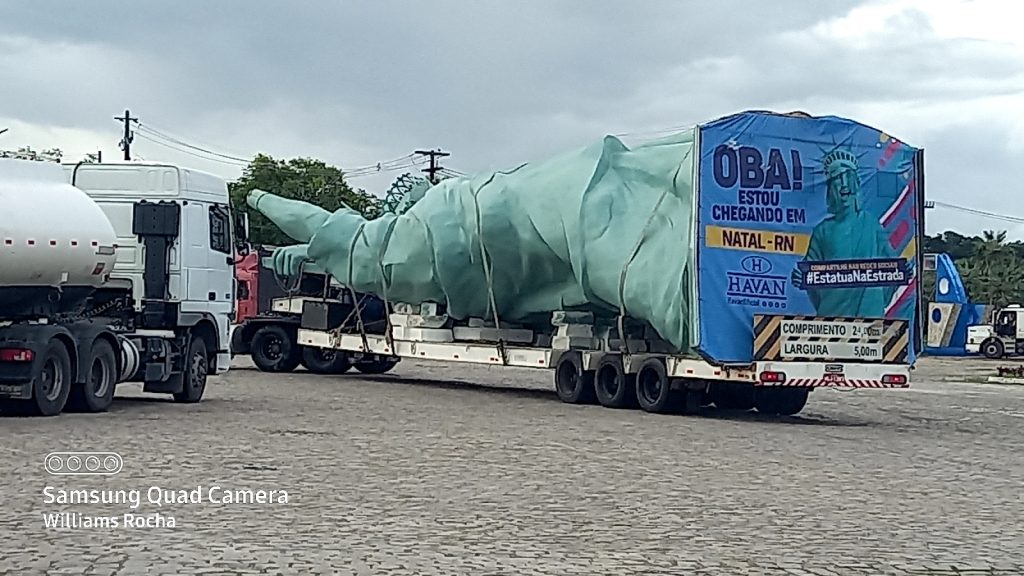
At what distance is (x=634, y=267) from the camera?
22.3 meters

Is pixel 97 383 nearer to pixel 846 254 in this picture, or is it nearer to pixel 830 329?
pixel 830 329

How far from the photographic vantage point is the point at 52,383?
61.0 ft

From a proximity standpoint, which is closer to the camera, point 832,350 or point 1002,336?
point 832,350

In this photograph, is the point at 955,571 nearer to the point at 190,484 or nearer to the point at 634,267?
the point at 190,484

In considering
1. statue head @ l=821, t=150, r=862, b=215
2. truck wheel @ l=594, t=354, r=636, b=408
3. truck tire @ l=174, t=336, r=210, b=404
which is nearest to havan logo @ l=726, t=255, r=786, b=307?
statue head @ l=821, t=150, r=862, b=215

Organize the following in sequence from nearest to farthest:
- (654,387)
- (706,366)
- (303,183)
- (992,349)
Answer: (706,366) < (654,387) < (992,349) < (303,183)

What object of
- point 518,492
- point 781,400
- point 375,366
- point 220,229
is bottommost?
point 518,492

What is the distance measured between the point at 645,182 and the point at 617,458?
25.8ft

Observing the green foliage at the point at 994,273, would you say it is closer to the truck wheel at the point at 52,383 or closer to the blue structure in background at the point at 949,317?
the blue structure in background at the point at 949,317

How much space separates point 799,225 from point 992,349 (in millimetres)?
42367

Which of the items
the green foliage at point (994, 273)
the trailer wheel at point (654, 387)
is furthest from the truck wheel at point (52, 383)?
the green foliage at point (994, 273)

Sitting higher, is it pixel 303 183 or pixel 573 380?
pixel 303 183

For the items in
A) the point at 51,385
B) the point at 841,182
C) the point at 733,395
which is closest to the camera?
the point at 51,385

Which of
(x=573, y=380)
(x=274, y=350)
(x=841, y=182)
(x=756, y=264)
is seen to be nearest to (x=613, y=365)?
(x=573, y=380)
